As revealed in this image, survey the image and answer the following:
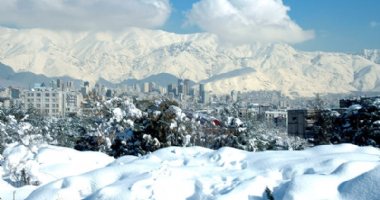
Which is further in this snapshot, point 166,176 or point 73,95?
point 73,95

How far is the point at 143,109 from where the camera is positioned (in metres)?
18.8

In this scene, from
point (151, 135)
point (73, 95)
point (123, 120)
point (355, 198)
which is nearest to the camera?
point (355, 198)

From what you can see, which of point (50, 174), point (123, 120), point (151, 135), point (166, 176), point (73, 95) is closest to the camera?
point (166, 176)

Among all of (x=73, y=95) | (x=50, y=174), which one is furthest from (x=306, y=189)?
(x=73, y=95)

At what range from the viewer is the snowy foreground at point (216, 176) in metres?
5.23

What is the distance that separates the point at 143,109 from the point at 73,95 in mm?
103659

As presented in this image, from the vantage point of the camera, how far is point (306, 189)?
203 inches

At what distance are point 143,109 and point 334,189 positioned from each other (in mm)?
13875

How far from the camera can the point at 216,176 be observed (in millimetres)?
6172

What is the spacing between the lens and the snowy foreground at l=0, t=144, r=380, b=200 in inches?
206

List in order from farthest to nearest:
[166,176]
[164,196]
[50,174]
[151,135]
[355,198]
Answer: [151,135]
[50,174]
[166,176]
[164,196]
[355,198]

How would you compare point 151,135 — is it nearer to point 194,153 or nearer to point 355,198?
point 194,153

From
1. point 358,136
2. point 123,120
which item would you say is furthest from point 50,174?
point 358,136

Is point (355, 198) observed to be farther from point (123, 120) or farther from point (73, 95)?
point (73, 95)
